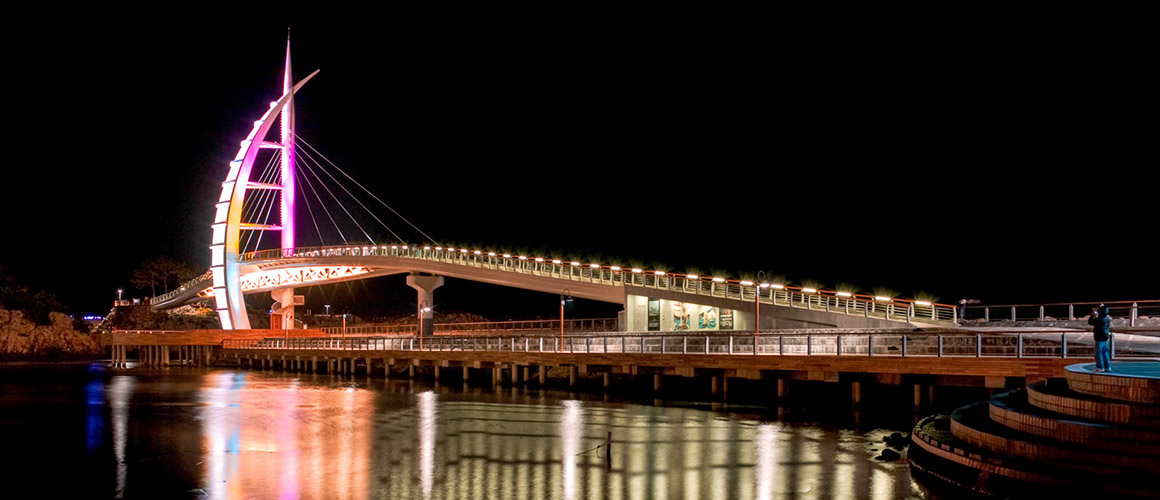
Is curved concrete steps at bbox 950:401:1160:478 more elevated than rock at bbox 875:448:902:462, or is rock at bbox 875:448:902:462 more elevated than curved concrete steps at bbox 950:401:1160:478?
curved concrete steps at bbox 950:401:1160:478

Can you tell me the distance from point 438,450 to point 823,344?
1276 centimetres

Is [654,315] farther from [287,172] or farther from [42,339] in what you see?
[42,339]

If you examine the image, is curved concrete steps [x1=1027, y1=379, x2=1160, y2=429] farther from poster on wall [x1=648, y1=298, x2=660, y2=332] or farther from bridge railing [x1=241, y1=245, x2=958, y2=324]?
poster on wall [x1=648, y1=298, x2=660, y2=332]

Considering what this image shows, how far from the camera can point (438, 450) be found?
851 inches

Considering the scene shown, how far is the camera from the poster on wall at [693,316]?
4512cm

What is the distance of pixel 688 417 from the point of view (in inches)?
1092

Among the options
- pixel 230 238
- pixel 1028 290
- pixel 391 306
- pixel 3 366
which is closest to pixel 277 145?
pixel 230 238

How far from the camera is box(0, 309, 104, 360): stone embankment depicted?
8012 cm

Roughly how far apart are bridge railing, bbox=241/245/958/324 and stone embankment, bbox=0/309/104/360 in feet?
98.8

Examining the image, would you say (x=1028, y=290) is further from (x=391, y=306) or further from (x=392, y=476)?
(x=391, y=306)

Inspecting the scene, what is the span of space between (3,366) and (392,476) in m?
65.8

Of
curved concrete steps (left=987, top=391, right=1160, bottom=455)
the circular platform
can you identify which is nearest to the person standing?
the circular platform

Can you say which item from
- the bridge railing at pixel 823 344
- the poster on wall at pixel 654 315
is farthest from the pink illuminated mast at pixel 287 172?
the poster on wall at pixel 654 315

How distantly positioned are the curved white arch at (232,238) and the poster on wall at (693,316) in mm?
42890
